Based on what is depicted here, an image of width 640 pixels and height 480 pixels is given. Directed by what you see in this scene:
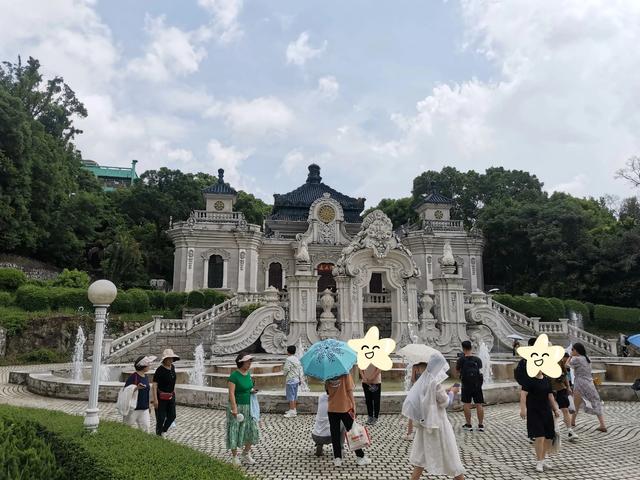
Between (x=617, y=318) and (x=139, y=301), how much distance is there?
2698 cm

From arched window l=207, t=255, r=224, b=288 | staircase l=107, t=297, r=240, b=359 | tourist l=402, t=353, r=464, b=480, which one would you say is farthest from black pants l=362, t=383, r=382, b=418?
arched window l=207, t=255, r=224, b=288

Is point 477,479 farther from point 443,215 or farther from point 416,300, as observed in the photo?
point 443,215

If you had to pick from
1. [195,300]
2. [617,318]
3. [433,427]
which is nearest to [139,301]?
[195,300]

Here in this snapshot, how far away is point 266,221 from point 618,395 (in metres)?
30.9

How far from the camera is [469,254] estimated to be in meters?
36.8

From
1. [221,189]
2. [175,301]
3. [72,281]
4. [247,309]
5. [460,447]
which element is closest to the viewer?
[460,447]

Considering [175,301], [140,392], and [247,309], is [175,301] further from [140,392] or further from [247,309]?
[140,392]

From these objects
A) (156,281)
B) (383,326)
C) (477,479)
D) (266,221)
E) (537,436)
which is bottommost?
(477,479)

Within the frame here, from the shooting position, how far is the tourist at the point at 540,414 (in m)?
6.22

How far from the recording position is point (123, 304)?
24594 mm

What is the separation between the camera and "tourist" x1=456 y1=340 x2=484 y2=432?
27.7 feet

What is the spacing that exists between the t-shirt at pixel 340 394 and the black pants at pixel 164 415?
8.08 ft

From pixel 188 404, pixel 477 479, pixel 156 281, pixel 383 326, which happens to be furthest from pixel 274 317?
pixel 156 281

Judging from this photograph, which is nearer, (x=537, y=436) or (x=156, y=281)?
(x=537, y=436)
